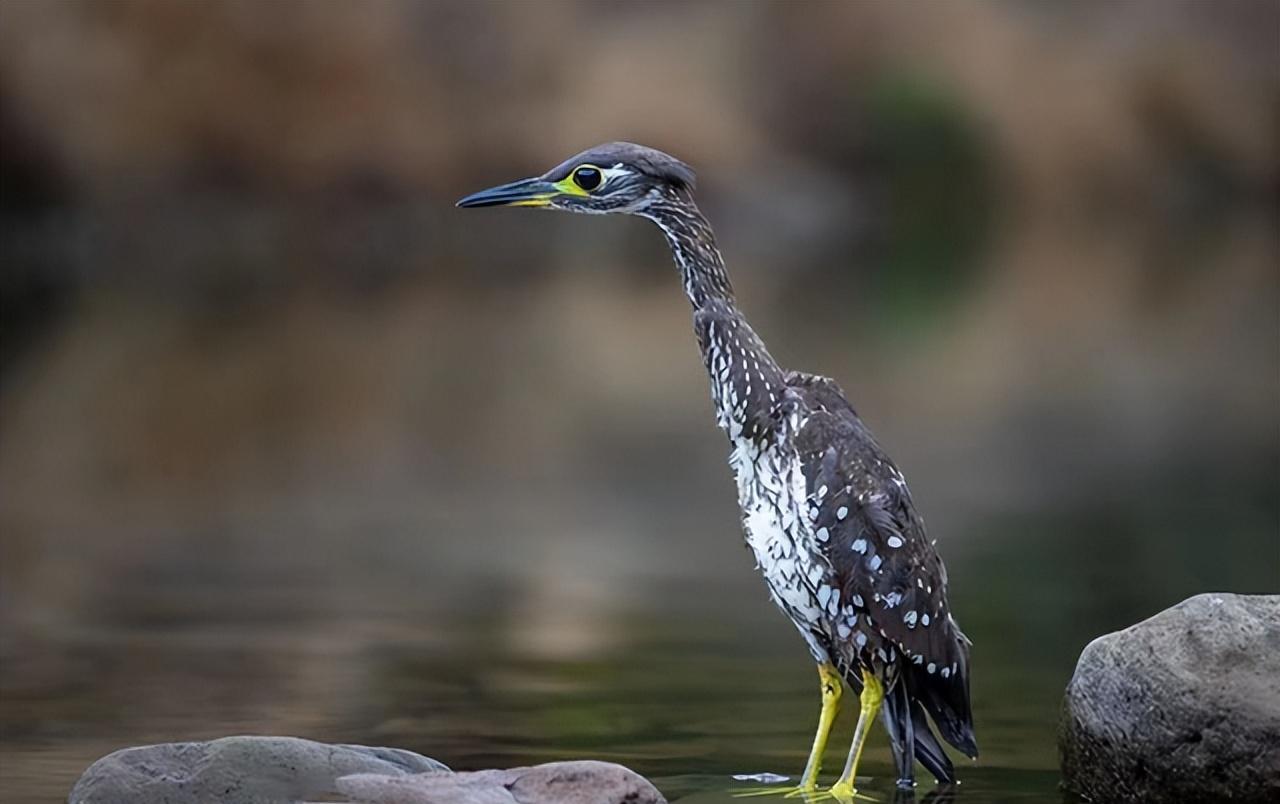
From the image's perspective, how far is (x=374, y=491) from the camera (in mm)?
13789

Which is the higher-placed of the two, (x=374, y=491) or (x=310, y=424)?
(x=310, y=424)

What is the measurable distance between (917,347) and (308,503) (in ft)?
32.1

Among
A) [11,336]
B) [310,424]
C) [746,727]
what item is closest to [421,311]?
[11,336]

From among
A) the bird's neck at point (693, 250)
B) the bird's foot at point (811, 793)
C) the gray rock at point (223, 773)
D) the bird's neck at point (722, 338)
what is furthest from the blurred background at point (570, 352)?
the bird's neck at point (693, 250)

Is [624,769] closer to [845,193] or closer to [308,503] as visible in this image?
[308,503]

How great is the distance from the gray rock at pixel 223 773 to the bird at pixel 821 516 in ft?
4.04

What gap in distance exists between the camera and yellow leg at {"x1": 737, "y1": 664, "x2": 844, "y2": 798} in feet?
21.7

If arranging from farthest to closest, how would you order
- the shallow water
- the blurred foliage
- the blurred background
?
the blurred foliage < the blurred background < the shallow water

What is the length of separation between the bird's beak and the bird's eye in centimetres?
7

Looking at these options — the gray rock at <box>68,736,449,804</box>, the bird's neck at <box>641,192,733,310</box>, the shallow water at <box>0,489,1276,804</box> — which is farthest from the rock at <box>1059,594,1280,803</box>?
the gray rock at <box>68,736,449,804</box>

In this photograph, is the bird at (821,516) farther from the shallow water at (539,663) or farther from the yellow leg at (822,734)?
the shallow water at (539,663)

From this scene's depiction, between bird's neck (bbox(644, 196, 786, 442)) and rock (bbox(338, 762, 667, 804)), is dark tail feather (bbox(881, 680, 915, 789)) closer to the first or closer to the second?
bird's neck (bbox(644, 196, 786, 442))

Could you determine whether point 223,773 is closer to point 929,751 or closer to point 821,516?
Answer: point 821,516

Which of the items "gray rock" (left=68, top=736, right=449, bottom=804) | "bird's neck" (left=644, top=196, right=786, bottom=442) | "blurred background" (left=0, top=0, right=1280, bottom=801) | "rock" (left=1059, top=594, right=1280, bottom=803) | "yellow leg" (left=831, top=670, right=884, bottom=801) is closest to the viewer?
"gray rock" (left=68, top=736, right=449, bottom=804)
